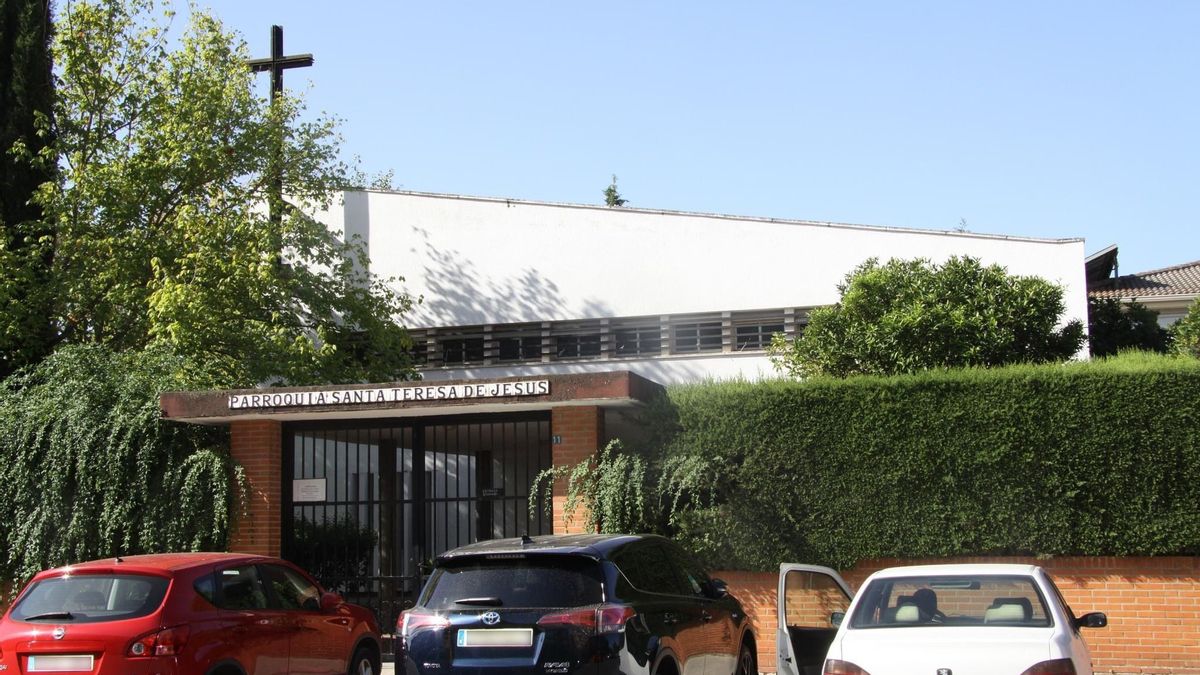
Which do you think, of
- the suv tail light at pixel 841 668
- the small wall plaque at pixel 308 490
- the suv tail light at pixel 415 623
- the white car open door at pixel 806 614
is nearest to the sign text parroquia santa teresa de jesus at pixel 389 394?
the small wall plaque at pixel 308 490

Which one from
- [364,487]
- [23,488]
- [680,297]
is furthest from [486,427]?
[680,297]

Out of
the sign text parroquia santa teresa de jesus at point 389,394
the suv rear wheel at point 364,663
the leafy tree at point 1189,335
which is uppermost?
the leafy tree at point 1189,335

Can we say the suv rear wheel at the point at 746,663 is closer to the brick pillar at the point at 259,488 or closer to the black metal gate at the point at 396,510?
the black metal gate at the point at 396,510

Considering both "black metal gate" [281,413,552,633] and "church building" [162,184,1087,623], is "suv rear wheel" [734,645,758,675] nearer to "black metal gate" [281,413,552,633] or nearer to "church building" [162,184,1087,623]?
"black metal gate" [281,413,552,633]

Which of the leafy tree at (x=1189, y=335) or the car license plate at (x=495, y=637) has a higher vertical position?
the leafy tree at (x=1189, y=335)

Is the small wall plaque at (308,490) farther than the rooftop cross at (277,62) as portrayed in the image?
No

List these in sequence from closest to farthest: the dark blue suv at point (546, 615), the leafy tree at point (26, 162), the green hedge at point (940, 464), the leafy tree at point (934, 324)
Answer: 1. the dark blue suv at point (546, 615)
2. the green hedge at point (940, 464)
3. the leafy tree at point (934, 324)
4. the leafy tree at point (26, 162)

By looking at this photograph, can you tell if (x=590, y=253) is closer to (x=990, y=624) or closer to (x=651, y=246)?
(x=651, y=246)

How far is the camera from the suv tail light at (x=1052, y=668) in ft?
23.2

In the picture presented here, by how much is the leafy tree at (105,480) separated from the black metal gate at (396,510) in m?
0.93

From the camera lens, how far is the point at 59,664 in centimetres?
858

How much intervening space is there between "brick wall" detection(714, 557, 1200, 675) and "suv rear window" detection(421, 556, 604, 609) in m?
6.27

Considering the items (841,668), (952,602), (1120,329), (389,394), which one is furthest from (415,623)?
(1120,329)

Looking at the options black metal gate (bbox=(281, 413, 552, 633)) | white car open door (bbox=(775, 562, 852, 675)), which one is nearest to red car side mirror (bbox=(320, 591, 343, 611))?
black metal gate (bbox=(281, 413, 552, 633))
